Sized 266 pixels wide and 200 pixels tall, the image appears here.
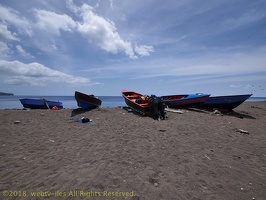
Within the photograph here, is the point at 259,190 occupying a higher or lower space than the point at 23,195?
lower

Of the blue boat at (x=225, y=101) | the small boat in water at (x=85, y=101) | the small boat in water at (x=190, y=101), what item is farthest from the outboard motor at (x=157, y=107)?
the blue boat at (x=225, y=101)

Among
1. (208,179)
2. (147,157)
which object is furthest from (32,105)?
(208,179)

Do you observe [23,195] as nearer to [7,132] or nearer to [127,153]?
[127,153]

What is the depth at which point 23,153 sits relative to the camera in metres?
5.31

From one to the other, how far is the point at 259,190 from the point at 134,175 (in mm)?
2732

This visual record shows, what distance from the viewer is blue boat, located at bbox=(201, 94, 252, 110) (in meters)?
16.2

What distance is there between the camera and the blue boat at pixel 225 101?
16.2 m

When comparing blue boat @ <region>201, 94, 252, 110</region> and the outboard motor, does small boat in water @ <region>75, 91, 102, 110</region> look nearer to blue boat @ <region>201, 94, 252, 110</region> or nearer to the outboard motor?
the outboard motor

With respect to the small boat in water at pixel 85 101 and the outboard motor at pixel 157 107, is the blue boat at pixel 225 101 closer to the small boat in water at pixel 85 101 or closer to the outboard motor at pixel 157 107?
the outboard motor at pixel 157 107

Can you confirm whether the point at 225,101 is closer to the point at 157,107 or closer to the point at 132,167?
the point at 157,107

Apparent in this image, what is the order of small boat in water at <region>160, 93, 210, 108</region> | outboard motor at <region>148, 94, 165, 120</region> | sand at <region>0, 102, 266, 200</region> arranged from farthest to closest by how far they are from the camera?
small boat in water at <region>160, 93, 210, 108</region> → outboard motor at <region>148, 94, 165, 120</region> → sand at <region>0, 102, 266, 200</region>

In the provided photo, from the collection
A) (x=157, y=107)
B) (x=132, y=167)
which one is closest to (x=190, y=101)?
(x=157, y=107)

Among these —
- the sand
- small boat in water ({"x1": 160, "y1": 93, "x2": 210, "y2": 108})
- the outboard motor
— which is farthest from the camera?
small boat in water ({"x1": 160, "y1": 93, "x2": 210, "y2": 108})

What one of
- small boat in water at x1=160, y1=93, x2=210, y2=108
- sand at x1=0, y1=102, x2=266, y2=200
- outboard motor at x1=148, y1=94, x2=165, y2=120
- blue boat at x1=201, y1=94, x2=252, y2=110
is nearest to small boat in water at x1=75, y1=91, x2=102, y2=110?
outboard motor at x1=148, y1=94, x2=165, y2=120
